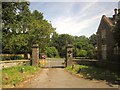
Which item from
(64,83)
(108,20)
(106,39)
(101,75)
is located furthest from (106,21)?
(64,83)

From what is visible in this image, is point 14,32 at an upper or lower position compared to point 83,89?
upper

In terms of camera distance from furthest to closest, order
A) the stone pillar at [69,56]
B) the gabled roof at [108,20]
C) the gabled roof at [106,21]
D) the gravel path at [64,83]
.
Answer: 1. the gabled roof at [106,21]
2. the gabled roof at [108,20]
3. the stone pillar at [69,56]
4. the gravel path at [64,83]

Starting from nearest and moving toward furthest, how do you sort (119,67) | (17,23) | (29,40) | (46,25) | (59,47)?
(119,67) < (17,23) < (29,40) < (46,25) < (59,47)

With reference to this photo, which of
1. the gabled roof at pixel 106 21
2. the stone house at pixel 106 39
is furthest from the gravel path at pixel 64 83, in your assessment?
the gabled roof at pixel 106 21

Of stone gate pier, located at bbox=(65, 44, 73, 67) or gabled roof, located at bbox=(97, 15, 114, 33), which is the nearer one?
stone gate pier, located at bbox=(65, 44, 73, 67)

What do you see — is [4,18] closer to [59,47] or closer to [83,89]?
[83,89]

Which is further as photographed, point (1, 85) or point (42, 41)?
point (42, 41)

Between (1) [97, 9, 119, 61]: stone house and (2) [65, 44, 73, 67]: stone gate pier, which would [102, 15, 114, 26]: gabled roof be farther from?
(2) [65, 44, 73, 67]: stone gate pier

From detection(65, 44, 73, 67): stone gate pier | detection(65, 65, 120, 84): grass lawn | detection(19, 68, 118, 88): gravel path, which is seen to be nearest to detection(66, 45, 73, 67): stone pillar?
detection(65, 44, 73, 67): stone gate pier

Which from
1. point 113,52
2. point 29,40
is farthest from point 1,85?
point 29,40

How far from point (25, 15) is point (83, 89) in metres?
21.8

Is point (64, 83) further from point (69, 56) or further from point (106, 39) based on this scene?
point (106, 39)

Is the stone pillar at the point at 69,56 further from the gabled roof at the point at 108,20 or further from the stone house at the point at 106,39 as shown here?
the gabled roof at the point at 108,20

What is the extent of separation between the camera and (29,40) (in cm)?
4831
